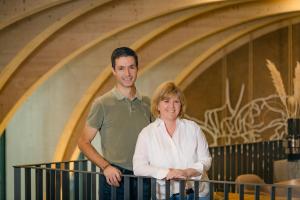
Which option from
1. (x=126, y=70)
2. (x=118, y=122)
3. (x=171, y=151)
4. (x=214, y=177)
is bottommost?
(x=214, y=177)

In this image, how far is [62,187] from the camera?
5.76 metres

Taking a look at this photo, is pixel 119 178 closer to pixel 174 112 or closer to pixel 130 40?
pixel 174 112

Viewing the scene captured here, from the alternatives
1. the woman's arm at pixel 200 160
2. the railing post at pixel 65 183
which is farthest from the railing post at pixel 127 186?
the railing post at pixel 65 183

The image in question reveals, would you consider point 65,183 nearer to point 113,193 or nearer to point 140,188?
point 113,193

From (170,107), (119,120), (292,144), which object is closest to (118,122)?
(119,120)

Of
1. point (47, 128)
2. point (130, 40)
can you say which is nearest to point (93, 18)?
point (130, 40)

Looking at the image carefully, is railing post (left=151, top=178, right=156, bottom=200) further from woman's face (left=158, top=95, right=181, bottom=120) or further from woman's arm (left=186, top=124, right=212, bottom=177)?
woman's face (left=158, top=95, right=181, bottom=120)

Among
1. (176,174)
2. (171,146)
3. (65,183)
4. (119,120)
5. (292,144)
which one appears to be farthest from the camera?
(292,144)

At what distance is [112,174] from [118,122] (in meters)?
0.36

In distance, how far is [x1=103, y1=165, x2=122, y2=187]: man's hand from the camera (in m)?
4.98

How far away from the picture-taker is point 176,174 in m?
4.80

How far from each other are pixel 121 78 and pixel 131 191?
2.52 ft

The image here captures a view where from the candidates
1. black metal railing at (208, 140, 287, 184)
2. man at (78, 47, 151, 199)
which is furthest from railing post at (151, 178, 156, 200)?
black metal railing at (208, 140, 287, 184)

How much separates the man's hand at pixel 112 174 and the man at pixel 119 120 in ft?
0.14
